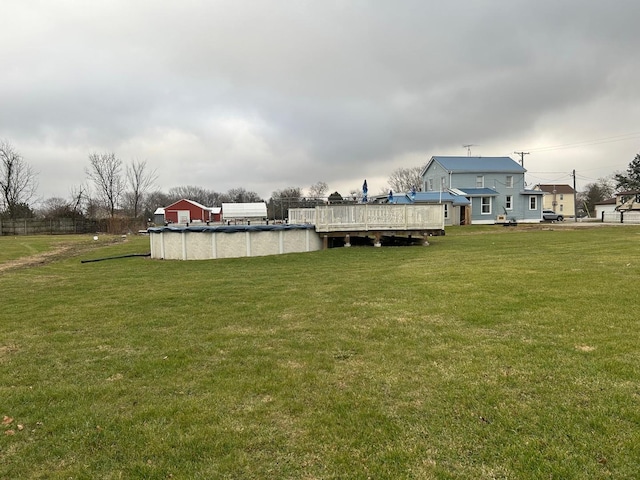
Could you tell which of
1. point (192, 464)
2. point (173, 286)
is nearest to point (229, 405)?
point (192, 464)

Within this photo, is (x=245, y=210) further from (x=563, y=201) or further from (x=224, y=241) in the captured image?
(x=563, y=201)

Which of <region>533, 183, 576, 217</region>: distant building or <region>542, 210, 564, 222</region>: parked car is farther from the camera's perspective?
<region>533, 183, 576, 217</region>: distant building

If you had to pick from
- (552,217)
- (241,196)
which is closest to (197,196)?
(241,196)

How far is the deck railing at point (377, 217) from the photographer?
16.0m

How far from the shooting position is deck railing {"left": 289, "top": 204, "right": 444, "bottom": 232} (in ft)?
52.6

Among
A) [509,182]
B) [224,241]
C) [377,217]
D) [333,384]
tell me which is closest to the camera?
[333,384]

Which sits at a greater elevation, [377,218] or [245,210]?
[245,210]

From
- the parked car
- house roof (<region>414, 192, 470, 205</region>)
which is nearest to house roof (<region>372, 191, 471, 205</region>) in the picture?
house roof (<region>414, 192, 470, 205</region>)

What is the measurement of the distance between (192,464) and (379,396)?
1.49 metres

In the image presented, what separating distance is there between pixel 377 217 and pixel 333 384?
42.1 feet

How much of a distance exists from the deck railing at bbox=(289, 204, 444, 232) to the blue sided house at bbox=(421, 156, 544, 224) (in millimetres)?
24569

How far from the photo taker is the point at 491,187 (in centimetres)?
4116

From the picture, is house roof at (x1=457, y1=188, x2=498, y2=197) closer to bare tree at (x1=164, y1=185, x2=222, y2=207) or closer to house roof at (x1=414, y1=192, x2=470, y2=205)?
house roof at (x1=414, y1=192, x2=470, y2=205)

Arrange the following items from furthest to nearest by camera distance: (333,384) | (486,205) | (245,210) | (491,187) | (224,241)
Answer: (245,210)
(491,187)
(486,205)
(224,241)
(333,384)
